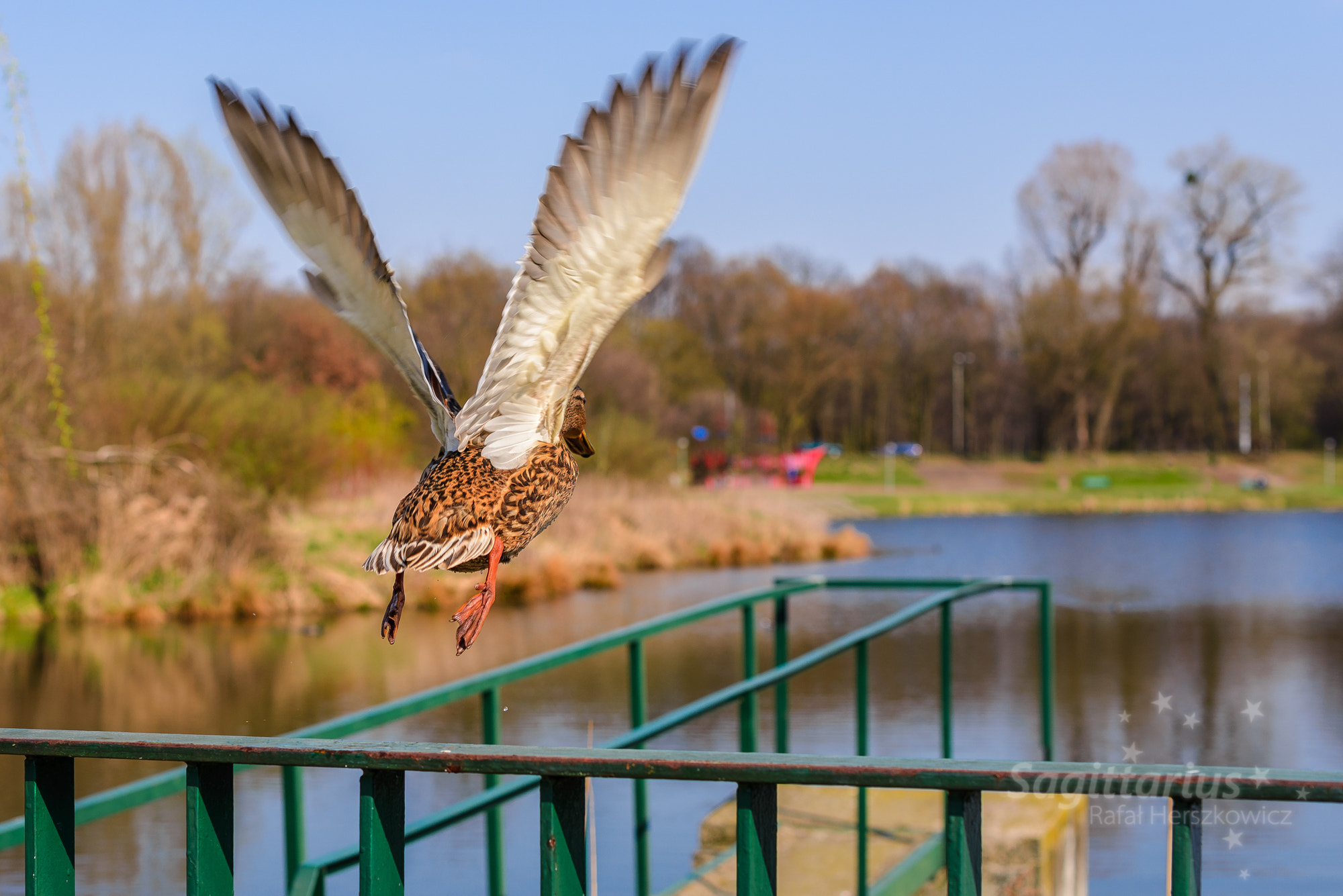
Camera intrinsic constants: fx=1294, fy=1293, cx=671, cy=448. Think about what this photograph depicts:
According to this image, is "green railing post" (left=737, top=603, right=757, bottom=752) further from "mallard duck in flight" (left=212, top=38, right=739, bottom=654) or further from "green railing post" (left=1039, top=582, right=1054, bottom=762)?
"mallard duck in flight" (left=212, top=38, right=739, bottom=654)

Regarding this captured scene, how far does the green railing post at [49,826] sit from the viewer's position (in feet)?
6.21

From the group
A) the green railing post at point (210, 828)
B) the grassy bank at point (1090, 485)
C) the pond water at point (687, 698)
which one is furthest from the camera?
the grassy bank at point (1090, 485)

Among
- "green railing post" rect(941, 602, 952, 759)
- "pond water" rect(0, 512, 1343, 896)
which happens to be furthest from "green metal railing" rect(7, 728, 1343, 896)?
"green railing post" rect(941, 602, 952, 759)

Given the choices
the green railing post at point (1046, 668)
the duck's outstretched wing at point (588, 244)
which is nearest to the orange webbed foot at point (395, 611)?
the duck's outstretched wing at point (588, 244)

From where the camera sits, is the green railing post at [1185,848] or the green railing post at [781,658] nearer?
the green railing post at [1185,848]

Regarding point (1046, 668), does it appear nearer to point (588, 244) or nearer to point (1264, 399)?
point (588, 244)

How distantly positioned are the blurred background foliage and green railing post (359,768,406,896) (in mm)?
618

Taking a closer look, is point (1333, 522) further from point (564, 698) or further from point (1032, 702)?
point (564, 698)

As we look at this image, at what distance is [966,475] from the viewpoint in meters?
56.7

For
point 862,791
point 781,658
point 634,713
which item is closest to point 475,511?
point 862,791

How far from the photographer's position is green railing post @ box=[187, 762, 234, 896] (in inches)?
72.1

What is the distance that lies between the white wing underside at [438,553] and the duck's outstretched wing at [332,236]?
0.53ft

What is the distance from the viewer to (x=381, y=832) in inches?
70.3

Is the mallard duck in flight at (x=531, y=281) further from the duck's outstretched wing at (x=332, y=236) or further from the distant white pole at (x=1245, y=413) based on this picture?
the distant white pole at (x=1245, y=413)
